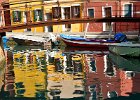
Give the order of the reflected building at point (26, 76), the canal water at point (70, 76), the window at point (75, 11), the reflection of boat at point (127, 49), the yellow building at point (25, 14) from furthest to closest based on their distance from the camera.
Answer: the yellow building at point (25, 14)
the window at point (75, 11)
the reflection of boat at point (127, 49)
the reflected building at point (26, 76)
the canal water at point (70, 76)

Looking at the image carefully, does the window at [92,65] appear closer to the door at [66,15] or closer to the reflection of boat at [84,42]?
the reflection of boat at [84,42]

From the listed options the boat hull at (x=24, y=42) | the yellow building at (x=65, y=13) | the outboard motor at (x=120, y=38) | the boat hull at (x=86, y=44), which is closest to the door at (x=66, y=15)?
the yellow building at (x=65, y=13)

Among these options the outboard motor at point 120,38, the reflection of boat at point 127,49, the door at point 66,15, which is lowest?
the reflection of boat at point 127,49

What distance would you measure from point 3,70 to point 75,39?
580 inches

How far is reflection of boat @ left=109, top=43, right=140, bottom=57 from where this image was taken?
37.3 metres

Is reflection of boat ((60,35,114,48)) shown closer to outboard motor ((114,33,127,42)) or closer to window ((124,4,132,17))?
outboard motor ((114,33,127,42))

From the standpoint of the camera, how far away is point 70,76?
2953cm

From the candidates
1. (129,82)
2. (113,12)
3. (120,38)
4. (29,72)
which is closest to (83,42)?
(120,38)

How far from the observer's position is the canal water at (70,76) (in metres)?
24.1

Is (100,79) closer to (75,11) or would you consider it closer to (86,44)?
(86,44)

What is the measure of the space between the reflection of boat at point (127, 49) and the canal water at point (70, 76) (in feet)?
1.61

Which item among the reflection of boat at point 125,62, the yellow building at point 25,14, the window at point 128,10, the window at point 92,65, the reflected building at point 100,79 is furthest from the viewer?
the yellow building at point 25,14

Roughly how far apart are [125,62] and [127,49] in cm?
229

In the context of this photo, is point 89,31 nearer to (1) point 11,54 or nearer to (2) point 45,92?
(1) point 11,54
